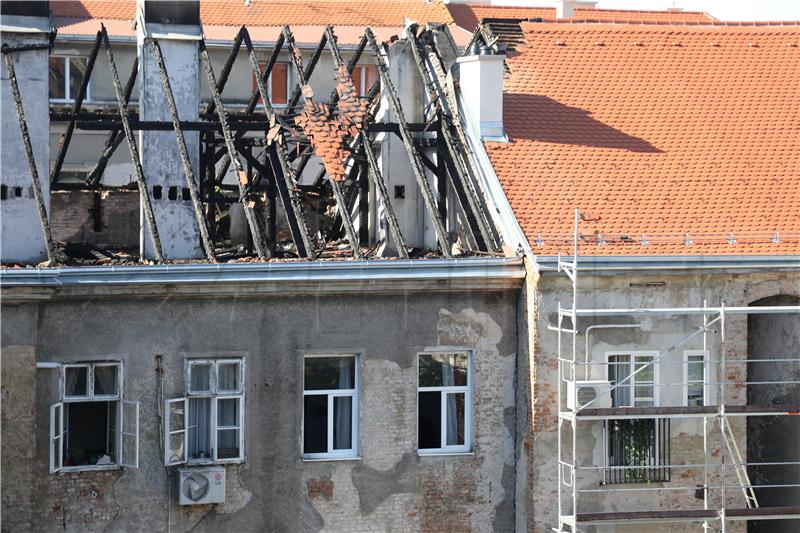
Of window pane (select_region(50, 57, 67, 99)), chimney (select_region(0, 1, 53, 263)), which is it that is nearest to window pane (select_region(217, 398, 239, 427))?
chimney (select_region(0, 1, 53, 263))

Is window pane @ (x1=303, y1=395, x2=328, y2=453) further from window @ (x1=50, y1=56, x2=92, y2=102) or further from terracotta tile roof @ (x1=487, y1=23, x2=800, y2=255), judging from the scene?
window @ (x1=50, y1=56, x2=92, y2=102)

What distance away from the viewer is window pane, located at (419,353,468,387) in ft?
69.0

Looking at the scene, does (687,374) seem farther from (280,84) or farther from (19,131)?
(280,84)

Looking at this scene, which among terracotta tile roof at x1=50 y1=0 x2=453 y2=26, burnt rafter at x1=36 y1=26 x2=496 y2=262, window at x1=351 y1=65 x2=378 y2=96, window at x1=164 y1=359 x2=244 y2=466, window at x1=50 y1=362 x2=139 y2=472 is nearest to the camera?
window at x1=50 y1=362 x2=139 y2=472

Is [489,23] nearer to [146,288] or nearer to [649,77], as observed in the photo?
[649,77]

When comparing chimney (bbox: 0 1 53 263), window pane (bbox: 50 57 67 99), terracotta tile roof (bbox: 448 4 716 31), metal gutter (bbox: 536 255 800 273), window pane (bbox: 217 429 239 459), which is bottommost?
window pane (bbox: 217 429 239 459)

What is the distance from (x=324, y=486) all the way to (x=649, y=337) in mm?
5101

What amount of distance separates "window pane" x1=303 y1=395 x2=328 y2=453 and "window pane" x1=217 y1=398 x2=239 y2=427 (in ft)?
3.26

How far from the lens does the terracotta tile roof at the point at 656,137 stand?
21.4m

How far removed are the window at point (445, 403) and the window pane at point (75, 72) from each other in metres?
18.1

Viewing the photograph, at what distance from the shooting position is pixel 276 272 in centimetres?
2011

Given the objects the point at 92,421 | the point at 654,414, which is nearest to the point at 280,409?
the point at 92,421

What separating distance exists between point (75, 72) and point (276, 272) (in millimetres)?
17921

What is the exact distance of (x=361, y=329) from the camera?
67.7ft
